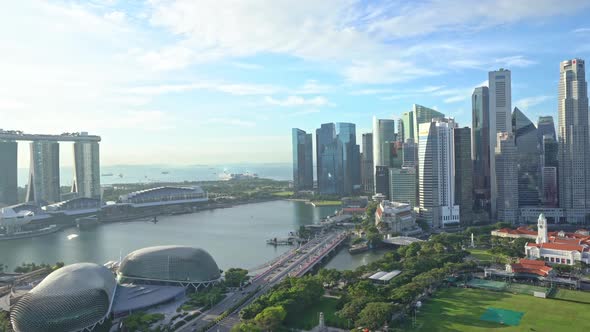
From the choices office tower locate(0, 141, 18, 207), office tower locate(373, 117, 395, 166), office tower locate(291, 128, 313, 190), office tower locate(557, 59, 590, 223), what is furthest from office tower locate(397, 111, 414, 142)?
office tower locate(0, 141, 18, 207)

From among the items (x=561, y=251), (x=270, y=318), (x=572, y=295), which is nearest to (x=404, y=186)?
(x=561, y=251)

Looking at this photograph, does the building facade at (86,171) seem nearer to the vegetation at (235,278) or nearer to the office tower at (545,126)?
the vegetation at (235,278)

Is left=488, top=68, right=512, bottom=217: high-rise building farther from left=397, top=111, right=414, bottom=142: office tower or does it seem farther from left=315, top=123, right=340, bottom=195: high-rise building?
left=315, top=123, right=340, bottom=195: high-rise building

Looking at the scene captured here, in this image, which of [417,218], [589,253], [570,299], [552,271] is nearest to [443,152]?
[417,218]

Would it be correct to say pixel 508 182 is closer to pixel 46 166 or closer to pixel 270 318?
pixel 270 318

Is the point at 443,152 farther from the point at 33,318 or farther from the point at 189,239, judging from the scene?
the point at 33,318
